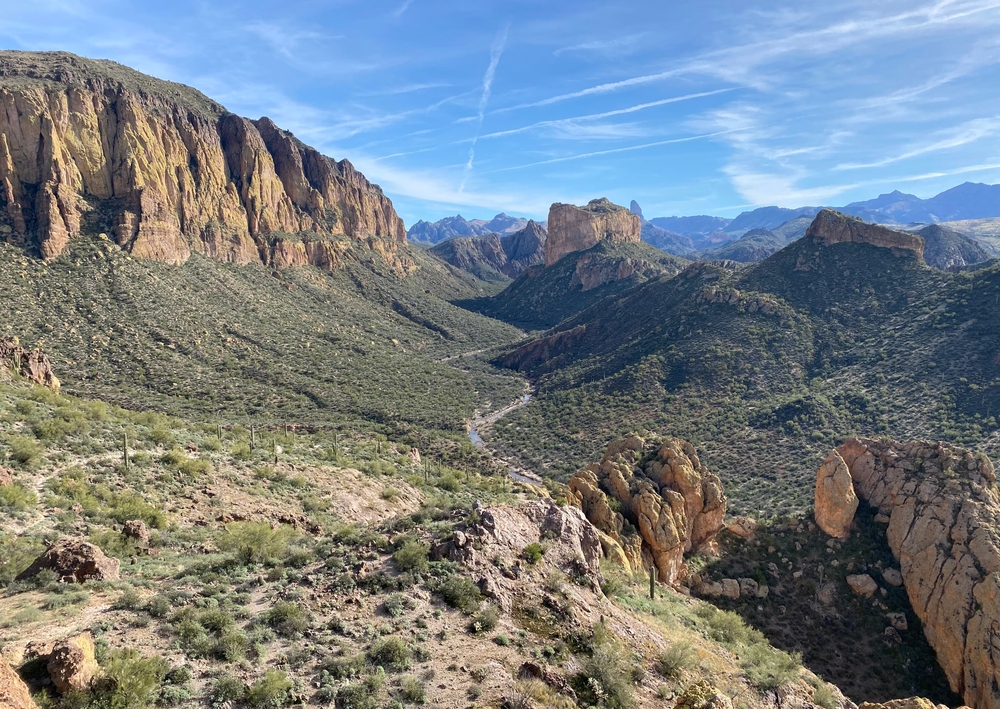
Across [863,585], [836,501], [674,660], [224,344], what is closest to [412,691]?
[674,660]

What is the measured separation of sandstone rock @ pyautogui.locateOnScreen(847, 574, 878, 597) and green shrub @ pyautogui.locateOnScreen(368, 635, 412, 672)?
23.3 metres

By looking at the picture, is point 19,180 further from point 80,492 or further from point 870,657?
point 870,657

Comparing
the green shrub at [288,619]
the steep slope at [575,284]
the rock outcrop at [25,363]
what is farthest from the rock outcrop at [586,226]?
the green shrub at [288,619]

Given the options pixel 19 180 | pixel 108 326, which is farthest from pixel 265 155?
pixel 108 326

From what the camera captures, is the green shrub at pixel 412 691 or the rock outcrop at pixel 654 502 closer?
the green shrub at pixel 412 691

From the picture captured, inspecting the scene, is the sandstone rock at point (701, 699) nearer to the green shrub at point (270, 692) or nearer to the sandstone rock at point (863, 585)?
the green shrub at point (270, 692)

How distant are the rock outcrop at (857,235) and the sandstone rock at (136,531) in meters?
88.6

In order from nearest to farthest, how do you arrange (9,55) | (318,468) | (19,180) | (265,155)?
(318,468)
(19,180)
(9,55)
(265,155)

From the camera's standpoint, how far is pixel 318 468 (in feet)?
89.5

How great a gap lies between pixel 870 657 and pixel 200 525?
1090 inches

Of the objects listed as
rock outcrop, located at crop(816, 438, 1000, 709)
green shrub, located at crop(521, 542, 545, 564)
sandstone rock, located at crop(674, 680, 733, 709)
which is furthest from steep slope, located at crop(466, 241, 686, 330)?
sandstone rock, located at crop(674, 680, 733, 709)

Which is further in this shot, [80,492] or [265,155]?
[265,155]

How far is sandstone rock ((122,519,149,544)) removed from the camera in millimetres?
15289

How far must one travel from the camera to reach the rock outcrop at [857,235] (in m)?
74.9
